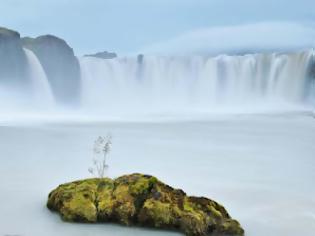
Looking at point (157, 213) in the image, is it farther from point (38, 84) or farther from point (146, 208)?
point (38, 84)

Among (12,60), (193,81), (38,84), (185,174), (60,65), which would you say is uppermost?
(60,65)

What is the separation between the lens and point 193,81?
169ft

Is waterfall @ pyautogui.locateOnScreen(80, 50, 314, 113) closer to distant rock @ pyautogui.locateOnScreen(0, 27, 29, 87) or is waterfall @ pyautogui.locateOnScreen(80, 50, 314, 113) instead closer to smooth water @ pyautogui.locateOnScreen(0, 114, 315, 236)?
distant rock @ pyautogui.locateOnScreen(0, 27, 29, 87)

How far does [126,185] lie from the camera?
611cm

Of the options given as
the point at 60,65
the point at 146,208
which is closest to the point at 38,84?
the point at 60,65

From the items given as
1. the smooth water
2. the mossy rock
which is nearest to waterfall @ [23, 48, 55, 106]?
the smooth water

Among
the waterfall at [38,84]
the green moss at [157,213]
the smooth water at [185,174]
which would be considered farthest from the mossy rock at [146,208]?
the waterfall at [38,84]

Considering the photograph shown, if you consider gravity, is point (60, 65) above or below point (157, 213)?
above

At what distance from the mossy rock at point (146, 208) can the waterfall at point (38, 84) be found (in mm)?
37969

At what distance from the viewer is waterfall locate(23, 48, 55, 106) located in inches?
1708

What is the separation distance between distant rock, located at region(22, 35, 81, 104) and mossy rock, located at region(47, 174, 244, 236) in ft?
136

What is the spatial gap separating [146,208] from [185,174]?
413 centimetres

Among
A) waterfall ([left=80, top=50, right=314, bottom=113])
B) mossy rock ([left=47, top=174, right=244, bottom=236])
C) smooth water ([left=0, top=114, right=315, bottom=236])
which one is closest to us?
mossy rock ([left=47, top=174, right=244, bottom=236])

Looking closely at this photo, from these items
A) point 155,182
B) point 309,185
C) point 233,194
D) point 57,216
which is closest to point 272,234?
point 155,182
